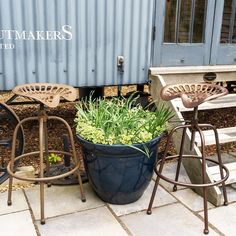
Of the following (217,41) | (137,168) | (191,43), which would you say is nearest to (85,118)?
(137,168)

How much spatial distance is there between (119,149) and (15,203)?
1.13 metres

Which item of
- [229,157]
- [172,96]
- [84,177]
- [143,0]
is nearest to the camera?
[172,96]

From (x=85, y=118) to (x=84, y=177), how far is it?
0.76 m

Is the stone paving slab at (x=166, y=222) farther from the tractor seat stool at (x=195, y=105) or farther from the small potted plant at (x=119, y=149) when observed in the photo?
the small potted plant at (x=119, y=149)

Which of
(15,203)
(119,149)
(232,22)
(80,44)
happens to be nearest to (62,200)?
(15,203)

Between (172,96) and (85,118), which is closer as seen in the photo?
(172,96)

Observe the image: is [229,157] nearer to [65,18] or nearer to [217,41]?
[217,41]

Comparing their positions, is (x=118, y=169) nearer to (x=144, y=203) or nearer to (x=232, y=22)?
(x=144, y=203)

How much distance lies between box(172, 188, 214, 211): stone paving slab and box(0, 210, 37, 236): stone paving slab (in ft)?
4.55

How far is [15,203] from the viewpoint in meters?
3.10

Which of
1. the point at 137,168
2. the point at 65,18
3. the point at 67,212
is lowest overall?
the point at 67,212

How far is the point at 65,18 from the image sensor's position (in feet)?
12.0

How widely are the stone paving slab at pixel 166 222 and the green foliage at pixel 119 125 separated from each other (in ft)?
2.18

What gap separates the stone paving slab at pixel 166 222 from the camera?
274cm
